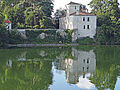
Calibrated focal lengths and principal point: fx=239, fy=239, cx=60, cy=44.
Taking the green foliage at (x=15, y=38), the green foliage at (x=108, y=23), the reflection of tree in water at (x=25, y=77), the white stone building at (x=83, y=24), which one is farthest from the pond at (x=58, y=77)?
the white stone building at (x=83, y=24)

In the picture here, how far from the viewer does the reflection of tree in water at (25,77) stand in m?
14.9


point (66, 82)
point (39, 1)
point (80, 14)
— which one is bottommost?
point (66, 82)

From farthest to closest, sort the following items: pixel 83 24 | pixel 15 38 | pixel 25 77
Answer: pixel 83 24, pixel 15 38, pixel 25 77

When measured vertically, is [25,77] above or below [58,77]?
above

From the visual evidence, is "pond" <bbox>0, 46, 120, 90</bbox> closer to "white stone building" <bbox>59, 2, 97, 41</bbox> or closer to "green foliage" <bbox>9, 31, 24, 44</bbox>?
"green foliage" <bbox>9, 31, 24, 44</bbox>

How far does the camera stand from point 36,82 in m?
15.9

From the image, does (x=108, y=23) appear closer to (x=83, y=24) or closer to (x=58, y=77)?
(x=83, y=24)

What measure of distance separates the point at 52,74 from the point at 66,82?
279 cm

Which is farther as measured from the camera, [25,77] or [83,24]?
[83,24]

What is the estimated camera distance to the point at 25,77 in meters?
17.2

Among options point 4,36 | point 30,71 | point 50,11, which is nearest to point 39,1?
point 50,11

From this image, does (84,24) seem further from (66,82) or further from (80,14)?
(66,82)

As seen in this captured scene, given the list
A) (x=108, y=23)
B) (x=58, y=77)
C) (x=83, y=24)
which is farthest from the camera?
(x=108, y=23)

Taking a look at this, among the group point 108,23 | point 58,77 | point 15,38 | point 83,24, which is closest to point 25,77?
point 58,77
